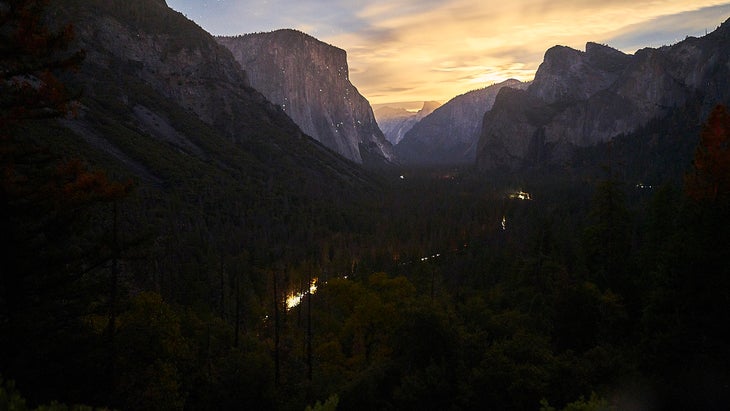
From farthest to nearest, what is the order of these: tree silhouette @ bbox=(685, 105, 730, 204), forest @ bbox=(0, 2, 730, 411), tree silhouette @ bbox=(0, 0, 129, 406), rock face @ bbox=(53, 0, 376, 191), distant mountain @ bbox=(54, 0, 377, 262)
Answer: rock face @ bbox=(53, 0, 376, 191) < distant mountain @ bbox=(54, 0, 377, 262) < tree silhouette @ bbox=(685, 105, 730, 204) < forest @ bbox=(0, 2, 730, 411) < tree silhouette @ bbox=(0, 0, 129, 406)

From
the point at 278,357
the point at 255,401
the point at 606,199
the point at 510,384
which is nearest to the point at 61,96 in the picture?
the point at 255,401

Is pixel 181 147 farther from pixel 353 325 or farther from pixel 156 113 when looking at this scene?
Answer: pixel 353 325

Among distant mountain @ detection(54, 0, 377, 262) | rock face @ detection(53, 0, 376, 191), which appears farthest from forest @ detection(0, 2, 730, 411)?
rock face @ detection(53, 0, 376, 191)

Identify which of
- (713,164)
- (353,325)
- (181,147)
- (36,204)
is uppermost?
(181,147)

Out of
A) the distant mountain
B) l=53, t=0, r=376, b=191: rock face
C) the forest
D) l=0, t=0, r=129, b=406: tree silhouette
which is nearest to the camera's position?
l=0, t=0, r=129, b=406: tree silhouette

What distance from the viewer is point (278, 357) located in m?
29.1

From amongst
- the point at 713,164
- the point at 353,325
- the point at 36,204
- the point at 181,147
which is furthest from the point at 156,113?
the point at 713,164

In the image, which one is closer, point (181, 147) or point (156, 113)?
point (181, 147)

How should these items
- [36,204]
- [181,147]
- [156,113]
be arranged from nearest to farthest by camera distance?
[36,204] < [181,147] < [156,113]

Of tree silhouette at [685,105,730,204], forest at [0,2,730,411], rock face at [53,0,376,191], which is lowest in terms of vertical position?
forest at [0,2,730,411]

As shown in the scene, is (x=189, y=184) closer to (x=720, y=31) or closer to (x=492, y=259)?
(x=492, y=259)

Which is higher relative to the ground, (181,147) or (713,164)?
(181,147)

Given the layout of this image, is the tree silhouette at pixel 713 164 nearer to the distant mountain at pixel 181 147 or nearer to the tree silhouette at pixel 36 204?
the tree silhouette at pixel 36 204

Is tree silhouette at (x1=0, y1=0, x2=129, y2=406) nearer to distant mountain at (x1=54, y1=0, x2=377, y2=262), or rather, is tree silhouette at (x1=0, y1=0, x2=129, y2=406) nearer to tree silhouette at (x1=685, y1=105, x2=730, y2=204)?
tree silhouette at (x1=685, y1=105, x2=730, y2=204)
